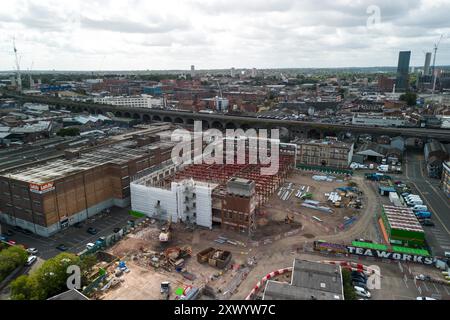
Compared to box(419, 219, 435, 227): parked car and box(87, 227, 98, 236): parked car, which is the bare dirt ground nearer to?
box(419, 219, 435, 227): parked car

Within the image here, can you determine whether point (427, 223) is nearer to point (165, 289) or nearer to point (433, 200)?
point (433, 200)

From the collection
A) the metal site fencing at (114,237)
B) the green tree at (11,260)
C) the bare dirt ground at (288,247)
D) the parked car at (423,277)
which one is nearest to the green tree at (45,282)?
the green tree at (11,260)

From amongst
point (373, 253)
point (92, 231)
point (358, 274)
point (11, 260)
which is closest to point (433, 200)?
point (373, 253)

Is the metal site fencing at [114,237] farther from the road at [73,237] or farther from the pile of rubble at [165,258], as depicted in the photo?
the pile of rubble at [165,258]

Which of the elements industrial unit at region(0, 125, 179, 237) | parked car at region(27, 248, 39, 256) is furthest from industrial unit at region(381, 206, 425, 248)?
parked car at region(27, 248, 39, 256)

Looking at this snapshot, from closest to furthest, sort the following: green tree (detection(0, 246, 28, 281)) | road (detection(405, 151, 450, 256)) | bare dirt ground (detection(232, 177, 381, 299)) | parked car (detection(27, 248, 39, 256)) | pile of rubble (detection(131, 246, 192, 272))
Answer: green tree (detection(0, 246, 28, 281))
bare dirt ground (detection(232, 177, 381, 299))
pile of rubble (detection(131, 246, 192, 272))
parked car (detection(27, 248, 39, 256))
road (detection(405, 151, 450, 256))

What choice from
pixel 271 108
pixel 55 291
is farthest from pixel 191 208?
→ pixel 271 108
